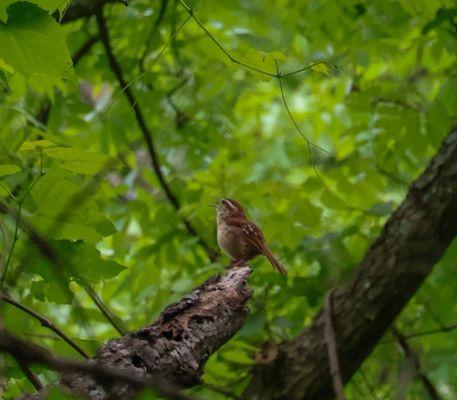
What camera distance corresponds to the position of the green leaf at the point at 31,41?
191cm

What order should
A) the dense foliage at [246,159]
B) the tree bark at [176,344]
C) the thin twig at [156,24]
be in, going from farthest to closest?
the thin twig at [156,24] → the dense foliage at [246,159] → the tree bark at [176,344]

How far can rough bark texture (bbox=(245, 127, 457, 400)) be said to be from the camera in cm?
368

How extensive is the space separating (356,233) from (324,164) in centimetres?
108

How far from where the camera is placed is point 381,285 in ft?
12.3

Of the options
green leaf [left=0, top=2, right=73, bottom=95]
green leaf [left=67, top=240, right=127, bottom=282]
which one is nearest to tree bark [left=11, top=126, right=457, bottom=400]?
green leaf [left=67, top=240, right=127, bottom=282]

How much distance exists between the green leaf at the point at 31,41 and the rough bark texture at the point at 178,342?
675 millimetres

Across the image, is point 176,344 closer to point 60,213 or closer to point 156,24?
point 60,213

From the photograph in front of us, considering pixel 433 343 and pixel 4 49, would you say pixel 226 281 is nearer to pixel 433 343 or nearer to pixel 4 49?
pixel 4 49

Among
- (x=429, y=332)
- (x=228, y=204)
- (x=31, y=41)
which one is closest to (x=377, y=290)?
(x=429, y=332)

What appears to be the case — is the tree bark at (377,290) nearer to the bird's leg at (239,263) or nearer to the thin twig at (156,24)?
the bird's leg at (239,263)

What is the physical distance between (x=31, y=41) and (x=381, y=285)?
7.50 ft

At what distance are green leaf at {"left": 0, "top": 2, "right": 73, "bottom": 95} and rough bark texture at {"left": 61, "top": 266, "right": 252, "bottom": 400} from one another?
675 millimetres

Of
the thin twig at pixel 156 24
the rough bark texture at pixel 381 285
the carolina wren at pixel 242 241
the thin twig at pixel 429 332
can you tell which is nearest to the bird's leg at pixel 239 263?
the carolina wren at pixel 242 241

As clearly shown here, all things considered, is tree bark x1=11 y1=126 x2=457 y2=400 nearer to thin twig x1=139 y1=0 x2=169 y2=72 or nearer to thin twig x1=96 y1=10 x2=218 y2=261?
thin twig x1=96 y1=10 x2=218 y2=261
